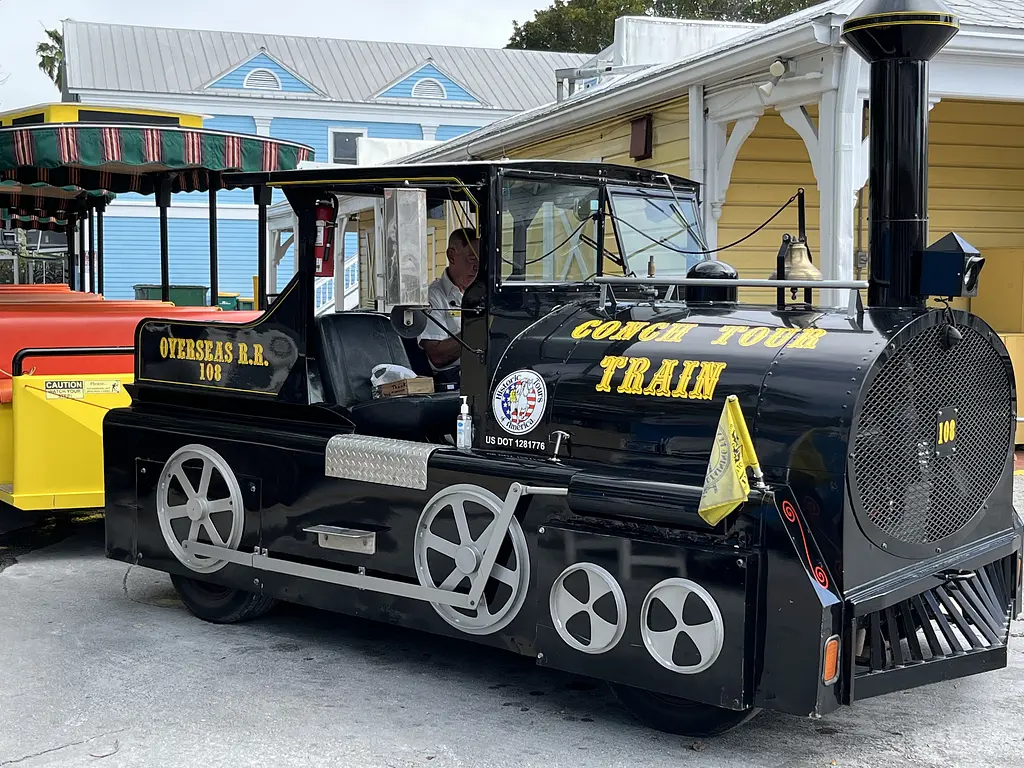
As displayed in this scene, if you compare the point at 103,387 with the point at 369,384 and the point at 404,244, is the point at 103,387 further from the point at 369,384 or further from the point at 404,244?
the point at 404,244

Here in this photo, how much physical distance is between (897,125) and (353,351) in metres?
2.53

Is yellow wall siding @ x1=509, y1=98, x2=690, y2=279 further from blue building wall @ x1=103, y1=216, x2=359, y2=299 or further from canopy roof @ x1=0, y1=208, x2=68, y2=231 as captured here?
blue building wall @ x1=103, y1=216, x2=359, y2=299

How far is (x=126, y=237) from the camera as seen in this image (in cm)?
3025

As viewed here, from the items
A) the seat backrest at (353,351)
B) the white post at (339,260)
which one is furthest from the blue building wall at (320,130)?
the seat backrest at (353,351)

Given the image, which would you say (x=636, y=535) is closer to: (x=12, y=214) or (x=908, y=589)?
(x=908, y=589)

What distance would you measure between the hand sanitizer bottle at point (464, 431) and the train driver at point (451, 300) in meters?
0.30

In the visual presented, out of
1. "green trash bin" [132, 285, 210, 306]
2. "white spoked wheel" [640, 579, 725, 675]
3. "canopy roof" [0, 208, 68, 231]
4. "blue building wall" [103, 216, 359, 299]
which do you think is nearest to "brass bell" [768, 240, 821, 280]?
"white spoked wheel" [640, 579, 725, 675]

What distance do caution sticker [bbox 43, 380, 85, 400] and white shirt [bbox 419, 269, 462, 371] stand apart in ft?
A: 9.61

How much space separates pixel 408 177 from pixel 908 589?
250cm

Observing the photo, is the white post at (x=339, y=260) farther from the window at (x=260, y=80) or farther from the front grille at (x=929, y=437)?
the window at (x=260, y=80)

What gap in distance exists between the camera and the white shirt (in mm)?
5056

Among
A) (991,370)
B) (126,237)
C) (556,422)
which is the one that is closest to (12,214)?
(556,422)

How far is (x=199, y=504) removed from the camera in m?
5.83

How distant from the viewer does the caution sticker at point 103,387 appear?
7.56 metres
